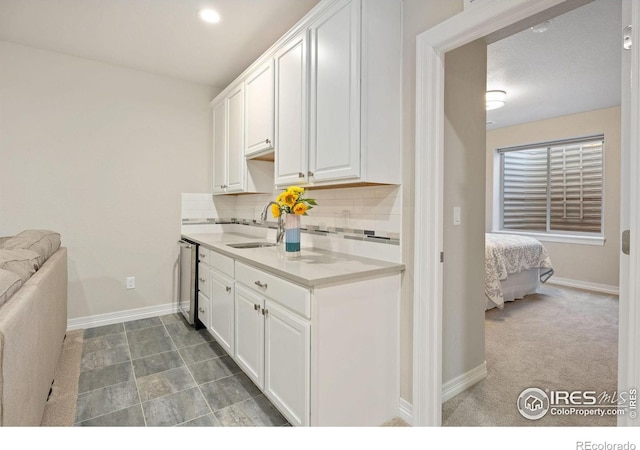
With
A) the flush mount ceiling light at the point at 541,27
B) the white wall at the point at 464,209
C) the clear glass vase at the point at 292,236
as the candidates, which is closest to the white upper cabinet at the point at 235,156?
the clear glass vase at the point at 292,236

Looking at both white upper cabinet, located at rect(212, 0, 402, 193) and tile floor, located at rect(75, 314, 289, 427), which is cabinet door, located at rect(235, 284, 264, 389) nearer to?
tile floor, located at rect(75, 314, 289, 427)

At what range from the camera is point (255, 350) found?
1911 millimetres

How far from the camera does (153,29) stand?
254cm

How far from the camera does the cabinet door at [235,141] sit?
2934 mm

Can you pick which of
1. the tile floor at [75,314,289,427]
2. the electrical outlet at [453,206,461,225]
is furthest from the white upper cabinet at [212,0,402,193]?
the tile floor at [75,314,289,427]

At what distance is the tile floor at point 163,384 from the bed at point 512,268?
8.45ft

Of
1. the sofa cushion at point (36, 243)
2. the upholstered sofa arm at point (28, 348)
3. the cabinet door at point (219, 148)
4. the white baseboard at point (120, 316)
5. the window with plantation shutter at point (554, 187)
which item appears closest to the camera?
the upholstered sofa arm at point (28, 348)

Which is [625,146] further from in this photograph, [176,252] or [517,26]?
[176,252]

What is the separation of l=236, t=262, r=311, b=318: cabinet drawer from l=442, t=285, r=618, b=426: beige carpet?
1077 mm

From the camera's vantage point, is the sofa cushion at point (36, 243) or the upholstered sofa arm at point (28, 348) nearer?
the upholstered sofa arm at point (28, 348)

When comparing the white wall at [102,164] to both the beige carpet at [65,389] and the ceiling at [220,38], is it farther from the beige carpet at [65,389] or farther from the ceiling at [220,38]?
the beige carpet at [65,389]

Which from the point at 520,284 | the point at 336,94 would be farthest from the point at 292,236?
the point at 520,284
